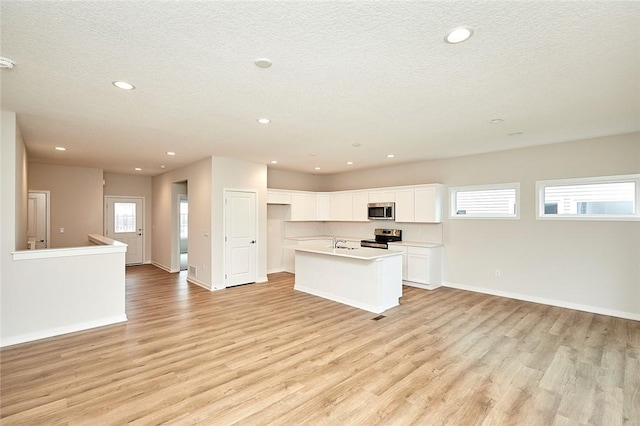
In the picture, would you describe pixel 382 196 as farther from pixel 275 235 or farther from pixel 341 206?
pixel 275 235

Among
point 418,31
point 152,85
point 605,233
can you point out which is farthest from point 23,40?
point 605,233

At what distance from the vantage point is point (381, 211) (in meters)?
6.96

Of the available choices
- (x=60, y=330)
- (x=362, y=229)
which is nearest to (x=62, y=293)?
(x=60, y=330)

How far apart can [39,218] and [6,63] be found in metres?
6.42

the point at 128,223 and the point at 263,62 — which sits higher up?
the point at 263,62

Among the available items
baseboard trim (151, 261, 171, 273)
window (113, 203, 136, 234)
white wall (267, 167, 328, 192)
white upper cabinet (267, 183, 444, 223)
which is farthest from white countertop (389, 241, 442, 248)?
window (113, 203, 136, 234)

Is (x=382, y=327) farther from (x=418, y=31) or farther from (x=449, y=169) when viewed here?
(x=449, y=169)

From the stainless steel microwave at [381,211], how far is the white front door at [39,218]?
7.69 m

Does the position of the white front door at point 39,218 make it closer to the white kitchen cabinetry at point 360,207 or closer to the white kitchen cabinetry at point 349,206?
the white kitchen cabinetry at point 349,206

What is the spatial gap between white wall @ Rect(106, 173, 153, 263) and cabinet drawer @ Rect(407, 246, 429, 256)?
25.1 ft

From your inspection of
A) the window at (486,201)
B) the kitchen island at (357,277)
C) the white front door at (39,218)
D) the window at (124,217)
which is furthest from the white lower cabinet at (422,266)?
the white front door at (39,218)

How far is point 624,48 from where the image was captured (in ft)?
7.05

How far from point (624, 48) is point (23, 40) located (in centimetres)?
420

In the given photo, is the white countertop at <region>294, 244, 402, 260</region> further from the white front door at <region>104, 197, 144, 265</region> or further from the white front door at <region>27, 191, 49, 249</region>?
the white front door at <region>27, 191, 49, 249</region>
